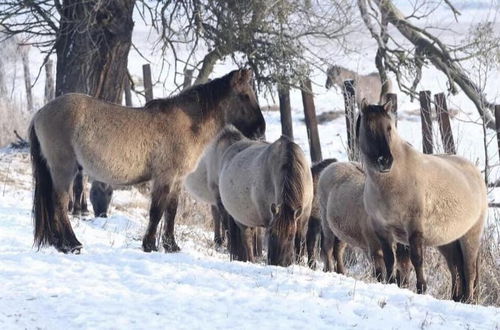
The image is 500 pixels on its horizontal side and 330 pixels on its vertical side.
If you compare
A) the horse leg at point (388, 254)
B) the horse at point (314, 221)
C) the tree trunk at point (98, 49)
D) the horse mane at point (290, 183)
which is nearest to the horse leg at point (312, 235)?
the horse at point (314, 221)

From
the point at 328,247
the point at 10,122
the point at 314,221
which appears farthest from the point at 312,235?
the point at 10,122

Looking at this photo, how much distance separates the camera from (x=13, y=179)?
13797 mm

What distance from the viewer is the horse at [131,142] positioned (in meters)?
8.04

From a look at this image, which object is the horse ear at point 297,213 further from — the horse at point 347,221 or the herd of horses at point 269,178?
the horse at point 347,221

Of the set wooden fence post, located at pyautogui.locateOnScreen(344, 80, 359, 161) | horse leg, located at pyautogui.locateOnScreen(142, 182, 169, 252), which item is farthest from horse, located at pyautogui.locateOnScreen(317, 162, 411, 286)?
horse leg, located at pyautogui.locateOnScreen(142, 182, 169, 252)

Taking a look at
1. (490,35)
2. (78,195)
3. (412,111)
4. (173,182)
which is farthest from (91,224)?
(412,111)

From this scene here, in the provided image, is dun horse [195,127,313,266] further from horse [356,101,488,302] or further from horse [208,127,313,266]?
horse [356,101,488,302]

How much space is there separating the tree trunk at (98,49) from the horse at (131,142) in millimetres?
4721

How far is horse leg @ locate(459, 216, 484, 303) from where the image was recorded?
859 centimetres

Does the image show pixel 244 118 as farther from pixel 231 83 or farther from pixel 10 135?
pixel 10 135

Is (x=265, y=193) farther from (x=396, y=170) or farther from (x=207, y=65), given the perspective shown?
(x=207, y=65)

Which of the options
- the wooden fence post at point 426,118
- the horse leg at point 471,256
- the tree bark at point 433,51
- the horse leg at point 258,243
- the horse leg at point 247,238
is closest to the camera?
the horse leg at point 471,256

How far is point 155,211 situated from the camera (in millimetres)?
8305

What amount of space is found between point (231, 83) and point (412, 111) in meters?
18.7
